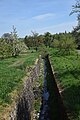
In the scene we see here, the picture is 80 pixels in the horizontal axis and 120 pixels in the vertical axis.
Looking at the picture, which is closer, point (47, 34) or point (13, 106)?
point (13, 106)

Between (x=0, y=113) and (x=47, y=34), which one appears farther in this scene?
(x=47, y=34)

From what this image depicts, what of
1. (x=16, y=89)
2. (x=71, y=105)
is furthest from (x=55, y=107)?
(x=71, y=105)

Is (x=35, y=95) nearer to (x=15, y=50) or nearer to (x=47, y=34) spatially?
(x=15, y=50)

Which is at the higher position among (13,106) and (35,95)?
(13,106)

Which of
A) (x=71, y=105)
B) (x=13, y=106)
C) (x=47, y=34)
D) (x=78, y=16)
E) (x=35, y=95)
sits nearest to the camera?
(x=13, y=106)

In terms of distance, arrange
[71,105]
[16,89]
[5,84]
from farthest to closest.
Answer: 1. [5,84]
2. [16,89]
3. [71,105]

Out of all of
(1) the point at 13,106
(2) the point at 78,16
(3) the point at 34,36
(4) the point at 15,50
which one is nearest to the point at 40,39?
(3) the point at 34,36

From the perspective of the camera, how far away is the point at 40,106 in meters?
23.0

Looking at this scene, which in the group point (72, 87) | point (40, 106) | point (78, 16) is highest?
point (78, 16)

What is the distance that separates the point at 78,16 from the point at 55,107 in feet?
46.9

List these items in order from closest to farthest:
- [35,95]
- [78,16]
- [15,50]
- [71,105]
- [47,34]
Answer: [71,105] < [35,95] < [78,16] < [15,50] < [47,34]

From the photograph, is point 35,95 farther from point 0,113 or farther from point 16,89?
point 0,113

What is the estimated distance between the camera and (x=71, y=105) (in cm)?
1605

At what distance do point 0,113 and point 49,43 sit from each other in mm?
118922
